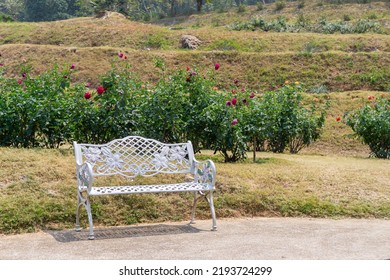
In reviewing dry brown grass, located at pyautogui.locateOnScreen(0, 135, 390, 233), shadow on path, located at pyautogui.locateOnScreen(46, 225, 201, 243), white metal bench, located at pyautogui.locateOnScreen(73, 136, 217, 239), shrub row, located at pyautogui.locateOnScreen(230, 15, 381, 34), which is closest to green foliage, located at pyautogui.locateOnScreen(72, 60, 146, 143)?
dry brown grass, located at pyautogui.locateOnScreen(0, 135, 390, 233)

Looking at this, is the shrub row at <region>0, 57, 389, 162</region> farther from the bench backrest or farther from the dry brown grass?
the bench backrest

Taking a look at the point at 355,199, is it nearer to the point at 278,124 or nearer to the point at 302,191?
the point at 302,191

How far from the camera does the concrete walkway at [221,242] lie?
496 centimetres

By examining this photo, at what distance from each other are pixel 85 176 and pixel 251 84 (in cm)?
1509

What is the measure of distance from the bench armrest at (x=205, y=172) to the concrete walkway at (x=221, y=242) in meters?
0.45

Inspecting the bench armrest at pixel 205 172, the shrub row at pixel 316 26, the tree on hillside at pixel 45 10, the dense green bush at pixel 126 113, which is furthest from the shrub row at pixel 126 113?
the tree on hillside at pixel 45 10

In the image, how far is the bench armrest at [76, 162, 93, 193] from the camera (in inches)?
211

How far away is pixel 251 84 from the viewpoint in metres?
20.2

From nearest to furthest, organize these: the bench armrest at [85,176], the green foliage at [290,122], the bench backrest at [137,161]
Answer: the bench armrest at [85,176] < the bench backrest at [137,161] < the green foliage at [290,122]

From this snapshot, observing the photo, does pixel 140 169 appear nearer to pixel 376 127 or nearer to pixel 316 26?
pixel 376 127

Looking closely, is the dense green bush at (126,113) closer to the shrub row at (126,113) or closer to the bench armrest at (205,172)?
the shrub row at (126,113)

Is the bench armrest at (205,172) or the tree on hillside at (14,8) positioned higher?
the tree on hillside at (14,8)

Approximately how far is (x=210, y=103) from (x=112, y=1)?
30758 mm
